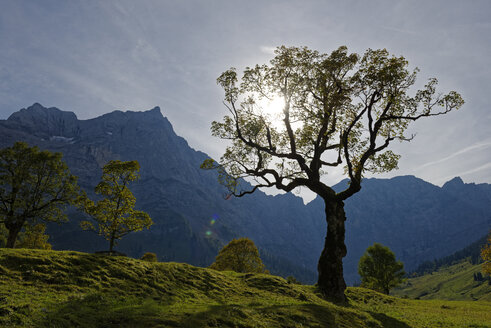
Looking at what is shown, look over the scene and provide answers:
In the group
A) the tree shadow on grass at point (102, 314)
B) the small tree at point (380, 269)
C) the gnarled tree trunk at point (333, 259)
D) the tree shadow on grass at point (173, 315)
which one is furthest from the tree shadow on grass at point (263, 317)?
the small tree at point (380, 269)

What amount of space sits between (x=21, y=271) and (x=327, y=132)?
2719 centimetres

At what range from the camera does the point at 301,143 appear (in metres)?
32.7

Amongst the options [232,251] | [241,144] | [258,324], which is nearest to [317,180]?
[241,144]

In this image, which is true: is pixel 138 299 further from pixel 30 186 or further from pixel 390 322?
pixel 30 186

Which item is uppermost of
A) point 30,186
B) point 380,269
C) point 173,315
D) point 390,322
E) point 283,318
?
point 30,186

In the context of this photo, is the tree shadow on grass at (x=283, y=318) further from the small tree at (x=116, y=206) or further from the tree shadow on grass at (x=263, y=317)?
the small tree at (x=116, y=206)

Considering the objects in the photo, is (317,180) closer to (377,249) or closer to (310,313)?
(310,313)

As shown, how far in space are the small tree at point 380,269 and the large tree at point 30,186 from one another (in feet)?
224

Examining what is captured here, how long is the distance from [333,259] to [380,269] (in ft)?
173

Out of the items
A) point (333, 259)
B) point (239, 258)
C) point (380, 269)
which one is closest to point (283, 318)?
point (333, 259)

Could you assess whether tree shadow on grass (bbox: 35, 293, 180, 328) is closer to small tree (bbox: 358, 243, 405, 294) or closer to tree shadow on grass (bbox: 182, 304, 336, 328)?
tree shadow on grass (bbox: 182, 304, 336, 328)

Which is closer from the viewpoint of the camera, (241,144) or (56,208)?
(241,144)

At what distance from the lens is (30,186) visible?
42.8 metres

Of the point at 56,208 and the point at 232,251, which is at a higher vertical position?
the point at 56,208
